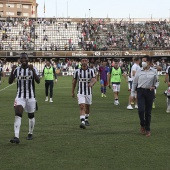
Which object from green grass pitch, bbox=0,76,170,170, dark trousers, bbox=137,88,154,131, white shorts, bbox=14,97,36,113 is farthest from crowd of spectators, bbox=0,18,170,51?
white shorts, bbox=14,97,36,113

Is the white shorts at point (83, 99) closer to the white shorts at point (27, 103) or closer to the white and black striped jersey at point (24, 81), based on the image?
the white shorts at point (27, 103)

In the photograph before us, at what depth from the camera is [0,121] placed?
15.5 metres

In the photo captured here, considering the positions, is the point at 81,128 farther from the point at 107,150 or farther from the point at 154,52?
the point at 154,52

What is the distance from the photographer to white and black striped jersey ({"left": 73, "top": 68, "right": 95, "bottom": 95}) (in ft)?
47.6

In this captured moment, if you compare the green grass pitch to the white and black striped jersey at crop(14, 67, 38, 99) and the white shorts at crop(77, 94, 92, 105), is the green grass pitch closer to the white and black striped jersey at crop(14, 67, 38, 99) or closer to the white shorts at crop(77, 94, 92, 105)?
the white shorts at crop(77, 94, 92, 105)

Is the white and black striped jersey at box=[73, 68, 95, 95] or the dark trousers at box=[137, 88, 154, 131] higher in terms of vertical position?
the white and black striped jersey at box=[73, 68, 95, 95]

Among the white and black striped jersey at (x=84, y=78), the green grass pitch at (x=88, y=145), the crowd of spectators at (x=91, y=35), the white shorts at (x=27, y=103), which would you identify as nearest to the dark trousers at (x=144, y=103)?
the green grass pitch at (x=88, y=145)

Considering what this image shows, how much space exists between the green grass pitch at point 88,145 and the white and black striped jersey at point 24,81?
105 cm

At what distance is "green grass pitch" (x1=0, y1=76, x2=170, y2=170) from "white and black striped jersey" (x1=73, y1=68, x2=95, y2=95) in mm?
1003

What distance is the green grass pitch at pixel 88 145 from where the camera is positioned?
29.5 ft

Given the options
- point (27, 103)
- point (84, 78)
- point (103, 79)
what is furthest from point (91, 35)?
point (27, 103)

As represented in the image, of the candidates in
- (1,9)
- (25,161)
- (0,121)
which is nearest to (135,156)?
(25,161)

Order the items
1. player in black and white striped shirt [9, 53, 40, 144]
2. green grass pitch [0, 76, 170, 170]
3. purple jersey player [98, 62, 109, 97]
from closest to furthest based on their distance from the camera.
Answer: green grass pitch [0, 76, 170, 170] < player in black and white striped shirt [9, 53, 40, 144] < purple jersey player [98, 62, 109, 97]

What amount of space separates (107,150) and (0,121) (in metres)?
5.95
